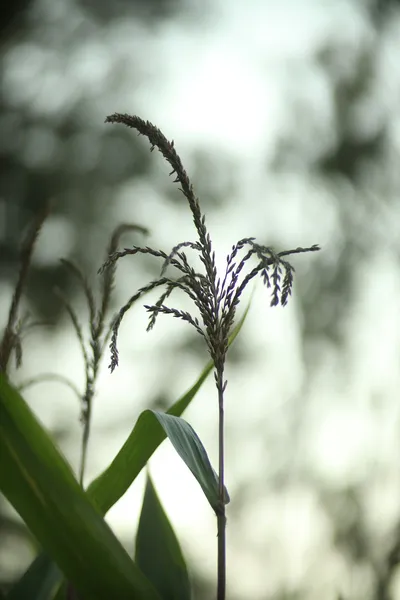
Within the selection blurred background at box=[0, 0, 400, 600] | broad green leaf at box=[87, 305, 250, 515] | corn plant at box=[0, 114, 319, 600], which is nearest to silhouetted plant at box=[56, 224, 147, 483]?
broad green leaf at box=[87, 305, 250, 515]

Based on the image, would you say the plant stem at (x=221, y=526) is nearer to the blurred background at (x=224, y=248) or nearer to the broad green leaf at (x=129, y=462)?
the broad green leaf at (x=129, y=462)

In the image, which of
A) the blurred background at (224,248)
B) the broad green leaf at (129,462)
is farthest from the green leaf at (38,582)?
the blurred background at (224,248)

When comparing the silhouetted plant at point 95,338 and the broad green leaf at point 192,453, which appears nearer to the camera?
the broad green leaf at point 192,453

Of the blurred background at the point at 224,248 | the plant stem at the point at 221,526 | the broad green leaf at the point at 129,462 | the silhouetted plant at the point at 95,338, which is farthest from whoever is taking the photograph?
the blurred background at the point at 224,248

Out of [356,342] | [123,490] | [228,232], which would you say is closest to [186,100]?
[228,232]

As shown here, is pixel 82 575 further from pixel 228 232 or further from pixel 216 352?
pixel 228 232

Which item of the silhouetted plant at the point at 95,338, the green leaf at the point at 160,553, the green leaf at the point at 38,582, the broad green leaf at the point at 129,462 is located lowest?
the green leaf at the point at 38,582
